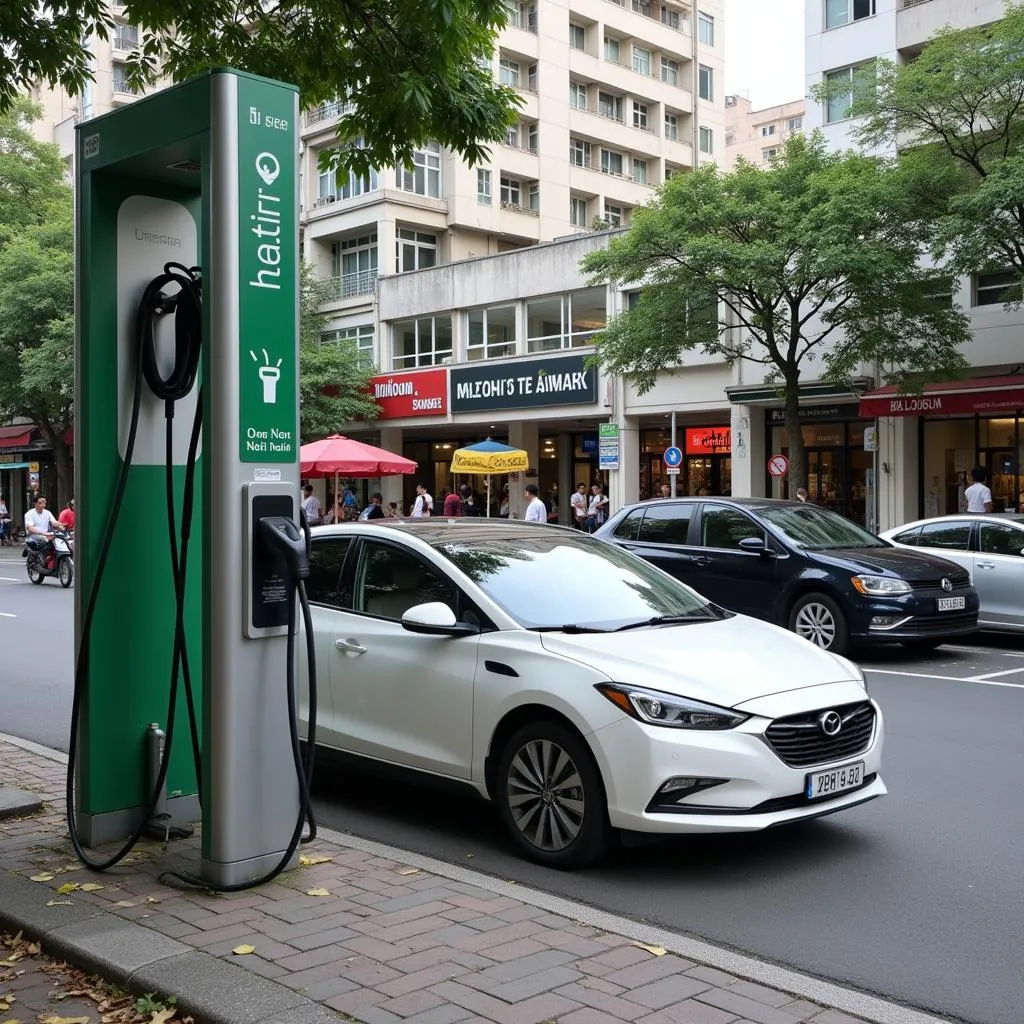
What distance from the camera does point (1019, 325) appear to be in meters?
24.7

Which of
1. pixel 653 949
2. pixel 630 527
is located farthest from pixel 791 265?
pixel 653 949

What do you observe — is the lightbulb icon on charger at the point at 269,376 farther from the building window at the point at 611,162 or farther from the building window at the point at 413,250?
the building window at the point at 611,162

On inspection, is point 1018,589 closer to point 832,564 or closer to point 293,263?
point 832,564

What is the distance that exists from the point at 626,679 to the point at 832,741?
103 cm

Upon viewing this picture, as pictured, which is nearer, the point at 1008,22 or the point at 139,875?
the point at 139,875

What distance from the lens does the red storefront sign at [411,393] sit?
38.2 m

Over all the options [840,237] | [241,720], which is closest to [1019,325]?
[840,237]

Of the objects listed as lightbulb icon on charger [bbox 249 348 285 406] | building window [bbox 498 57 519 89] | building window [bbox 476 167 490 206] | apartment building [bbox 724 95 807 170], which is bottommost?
lightbulb icon on charger [bbox 249 348 285 406]

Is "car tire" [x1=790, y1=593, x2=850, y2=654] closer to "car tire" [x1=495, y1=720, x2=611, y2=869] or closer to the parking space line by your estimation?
the parking space line

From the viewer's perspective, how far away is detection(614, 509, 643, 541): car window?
1388 cm

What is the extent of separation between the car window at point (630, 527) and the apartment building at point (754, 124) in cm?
9783

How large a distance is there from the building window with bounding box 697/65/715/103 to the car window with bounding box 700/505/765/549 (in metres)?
44.6

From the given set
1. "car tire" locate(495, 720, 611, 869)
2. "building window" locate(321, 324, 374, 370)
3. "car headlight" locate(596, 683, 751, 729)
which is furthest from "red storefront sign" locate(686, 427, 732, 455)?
"car headlight" locate(596, 683, 751, 729)

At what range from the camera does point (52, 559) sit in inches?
943
